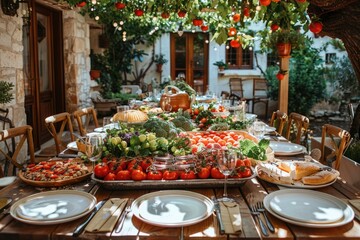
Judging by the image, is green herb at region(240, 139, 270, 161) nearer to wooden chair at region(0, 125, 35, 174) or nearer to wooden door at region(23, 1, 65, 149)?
wooden chair at region(0, 125, 35, 174)

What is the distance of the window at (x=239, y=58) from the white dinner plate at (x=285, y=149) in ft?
24.1

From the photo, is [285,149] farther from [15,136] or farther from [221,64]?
[221,64]

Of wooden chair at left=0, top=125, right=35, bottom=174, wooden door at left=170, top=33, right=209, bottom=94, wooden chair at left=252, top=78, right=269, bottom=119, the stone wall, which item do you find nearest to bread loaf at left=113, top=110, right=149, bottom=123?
wooden chair at left=0, top=125, right=35, bottom=174

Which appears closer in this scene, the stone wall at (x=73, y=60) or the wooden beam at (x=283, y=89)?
the wooden beam at (x=283, y=89)

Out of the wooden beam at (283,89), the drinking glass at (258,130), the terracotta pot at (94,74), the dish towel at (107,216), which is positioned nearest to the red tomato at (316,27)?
the drinking glass at (258,130)

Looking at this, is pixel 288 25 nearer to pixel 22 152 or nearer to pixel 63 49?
pixel 22 152

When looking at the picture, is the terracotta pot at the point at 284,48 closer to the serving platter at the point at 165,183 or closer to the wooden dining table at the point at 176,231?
the serving platter at the point at 165,183

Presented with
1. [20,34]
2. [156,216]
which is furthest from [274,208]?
[20,34]

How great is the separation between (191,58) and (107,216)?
858 centimetres

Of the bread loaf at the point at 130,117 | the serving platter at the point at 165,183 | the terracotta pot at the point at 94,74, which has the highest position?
the terracotta pot at the point at 94,74

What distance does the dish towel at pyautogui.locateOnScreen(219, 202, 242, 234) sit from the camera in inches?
50.4

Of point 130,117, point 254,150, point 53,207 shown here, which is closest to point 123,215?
point 53,207

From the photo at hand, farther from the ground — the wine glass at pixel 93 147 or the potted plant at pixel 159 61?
the potted plant at pixel 159 61

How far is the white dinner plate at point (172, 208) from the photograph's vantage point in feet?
4.42
